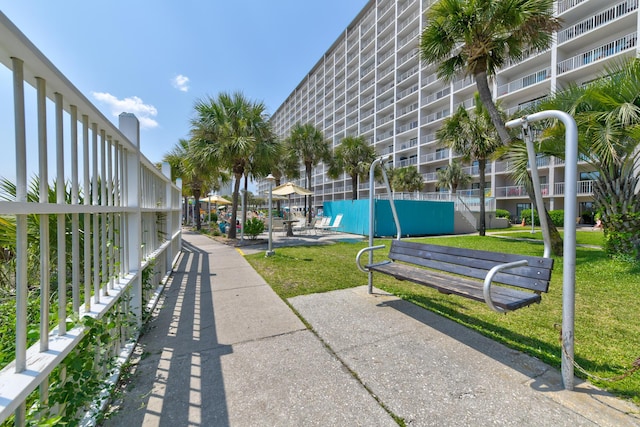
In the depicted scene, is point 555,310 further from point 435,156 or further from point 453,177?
point 435,156

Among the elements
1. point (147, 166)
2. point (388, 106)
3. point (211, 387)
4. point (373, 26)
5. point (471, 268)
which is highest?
point (373, 26)

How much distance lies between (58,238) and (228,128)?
10.5 metres

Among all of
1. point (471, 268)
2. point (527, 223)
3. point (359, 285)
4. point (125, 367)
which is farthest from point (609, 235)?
point (527, 223)

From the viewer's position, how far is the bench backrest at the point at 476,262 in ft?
8.54

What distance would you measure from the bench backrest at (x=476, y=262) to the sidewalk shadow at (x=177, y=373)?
9.05 ft

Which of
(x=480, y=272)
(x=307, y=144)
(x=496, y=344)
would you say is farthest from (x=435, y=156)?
(x=496, y=344)

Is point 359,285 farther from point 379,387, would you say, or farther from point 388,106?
point 388,106

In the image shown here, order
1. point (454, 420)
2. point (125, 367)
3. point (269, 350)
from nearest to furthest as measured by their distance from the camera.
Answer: point (454, 420) → point (125, 367) → point (269, 350)

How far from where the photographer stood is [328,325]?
132 inches

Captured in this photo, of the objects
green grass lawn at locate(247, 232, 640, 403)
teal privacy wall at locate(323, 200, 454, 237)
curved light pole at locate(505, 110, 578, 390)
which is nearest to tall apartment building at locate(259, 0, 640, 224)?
green grass lawn at locate(247, 232, 640, 403)

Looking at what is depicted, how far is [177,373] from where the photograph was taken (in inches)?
94.2

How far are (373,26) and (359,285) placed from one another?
4718cm

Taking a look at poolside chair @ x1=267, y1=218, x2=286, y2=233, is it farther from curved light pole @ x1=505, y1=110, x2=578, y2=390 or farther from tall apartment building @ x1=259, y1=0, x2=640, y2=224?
curved light pole @ x1=505, y1=110, x2=578, y2=390

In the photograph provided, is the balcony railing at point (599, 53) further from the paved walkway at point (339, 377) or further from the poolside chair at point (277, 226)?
the paved walkway at point (339, 377)
